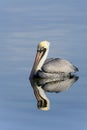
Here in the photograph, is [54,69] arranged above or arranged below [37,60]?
below

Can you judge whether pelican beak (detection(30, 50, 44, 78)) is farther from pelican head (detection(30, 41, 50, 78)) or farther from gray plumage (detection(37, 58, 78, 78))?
gray plumage (detection(37, 58, 78, 78))

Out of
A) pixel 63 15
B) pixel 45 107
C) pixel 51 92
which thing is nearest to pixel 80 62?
pixel 51 92

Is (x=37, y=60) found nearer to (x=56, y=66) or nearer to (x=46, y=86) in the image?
(x=56, y=66)

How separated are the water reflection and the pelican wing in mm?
195

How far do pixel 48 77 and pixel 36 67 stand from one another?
0.81 ft

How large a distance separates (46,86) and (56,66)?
4.36 ft

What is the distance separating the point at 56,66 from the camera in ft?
47.8

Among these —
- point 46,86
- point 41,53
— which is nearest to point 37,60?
point 41,53

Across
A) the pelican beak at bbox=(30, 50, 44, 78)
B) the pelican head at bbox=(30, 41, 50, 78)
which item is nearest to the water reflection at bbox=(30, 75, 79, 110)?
the pelican beak at bbox=(30, 50, 44, 78)

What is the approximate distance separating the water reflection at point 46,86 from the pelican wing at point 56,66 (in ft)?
0.64

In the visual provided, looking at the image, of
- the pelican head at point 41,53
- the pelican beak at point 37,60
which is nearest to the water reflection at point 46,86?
the pelican beak at point 37,60

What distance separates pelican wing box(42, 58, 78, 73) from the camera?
46.8 feet

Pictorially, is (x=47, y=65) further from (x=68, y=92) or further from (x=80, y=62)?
(x=68, y=92)

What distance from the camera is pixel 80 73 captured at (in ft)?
45.5
